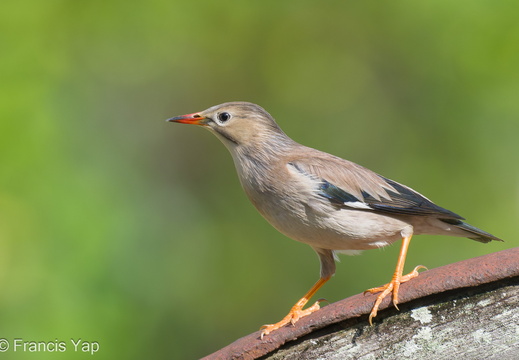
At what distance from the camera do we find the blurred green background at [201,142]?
6.70 m

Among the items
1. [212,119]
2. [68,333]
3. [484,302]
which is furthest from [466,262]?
[68,333]

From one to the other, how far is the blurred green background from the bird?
2182mm

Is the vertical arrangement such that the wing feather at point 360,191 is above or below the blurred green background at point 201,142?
below

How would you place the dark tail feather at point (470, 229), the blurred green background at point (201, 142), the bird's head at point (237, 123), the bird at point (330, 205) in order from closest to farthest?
the bird at point (330, 205), the dark tail feather at point (470, 229), the bird's head at point (237, 123), the blurred green background at point (201, 142)

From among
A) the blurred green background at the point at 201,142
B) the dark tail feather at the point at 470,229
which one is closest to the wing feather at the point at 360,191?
the dark tail feather at the point at 470,229

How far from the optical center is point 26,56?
7.33 metres

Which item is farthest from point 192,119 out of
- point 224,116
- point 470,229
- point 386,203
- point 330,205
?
point 470,229

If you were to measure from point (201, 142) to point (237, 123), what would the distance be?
123 inches

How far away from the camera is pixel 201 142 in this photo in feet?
28.7

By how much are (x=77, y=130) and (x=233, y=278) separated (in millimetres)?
2355

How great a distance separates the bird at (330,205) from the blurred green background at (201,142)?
7.16 ft

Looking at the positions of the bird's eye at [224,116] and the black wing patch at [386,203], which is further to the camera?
the bird's eye at [224,116]

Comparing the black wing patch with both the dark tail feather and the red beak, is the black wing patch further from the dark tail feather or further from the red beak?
the red beak

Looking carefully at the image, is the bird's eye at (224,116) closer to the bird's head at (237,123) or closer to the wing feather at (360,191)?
the bird's head at (237,123)
